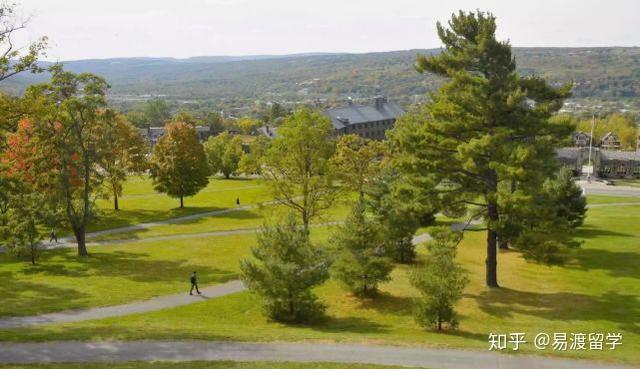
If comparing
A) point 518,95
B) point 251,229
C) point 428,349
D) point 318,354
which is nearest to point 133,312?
point 318,354

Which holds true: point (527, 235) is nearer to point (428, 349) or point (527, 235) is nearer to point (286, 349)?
point (428, 349)

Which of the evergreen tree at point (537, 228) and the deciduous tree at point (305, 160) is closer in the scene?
the evergreen tree at point (537, 228)

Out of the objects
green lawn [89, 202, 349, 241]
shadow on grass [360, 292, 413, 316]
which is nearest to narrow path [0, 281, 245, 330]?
shadow on grass [360, 292, 413, 316]

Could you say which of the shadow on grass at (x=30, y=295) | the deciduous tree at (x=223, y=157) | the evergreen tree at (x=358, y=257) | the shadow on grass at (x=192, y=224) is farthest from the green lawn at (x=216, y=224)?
the deciduous tree at (x=223, y=157)

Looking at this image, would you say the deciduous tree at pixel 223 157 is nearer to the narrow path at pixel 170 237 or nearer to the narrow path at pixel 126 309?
the narrow path at pixel 170 237

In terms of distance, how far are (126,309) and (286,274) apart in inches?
351

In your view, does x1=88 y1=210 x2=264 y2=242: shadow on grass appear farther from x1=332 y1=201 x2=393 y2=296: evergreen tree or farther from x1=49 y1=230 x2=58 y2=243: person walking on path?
x1=332 y1=201 x2=393 y2=296: evergreen tree

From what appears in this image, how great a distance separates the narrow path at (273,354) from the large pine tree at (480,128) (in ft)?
30.7

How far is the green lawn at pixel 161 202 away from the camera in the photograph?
57884 millimetres

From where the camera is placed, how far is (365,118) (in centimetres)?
13850

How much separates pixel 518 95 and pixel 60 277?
27.6 m

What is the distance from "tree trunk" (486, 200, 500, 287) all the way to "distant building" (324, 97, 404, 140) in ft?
311

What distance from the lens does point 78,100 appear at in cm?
3853

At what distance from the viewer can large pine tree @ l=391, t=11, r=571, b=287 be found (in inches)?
1083
